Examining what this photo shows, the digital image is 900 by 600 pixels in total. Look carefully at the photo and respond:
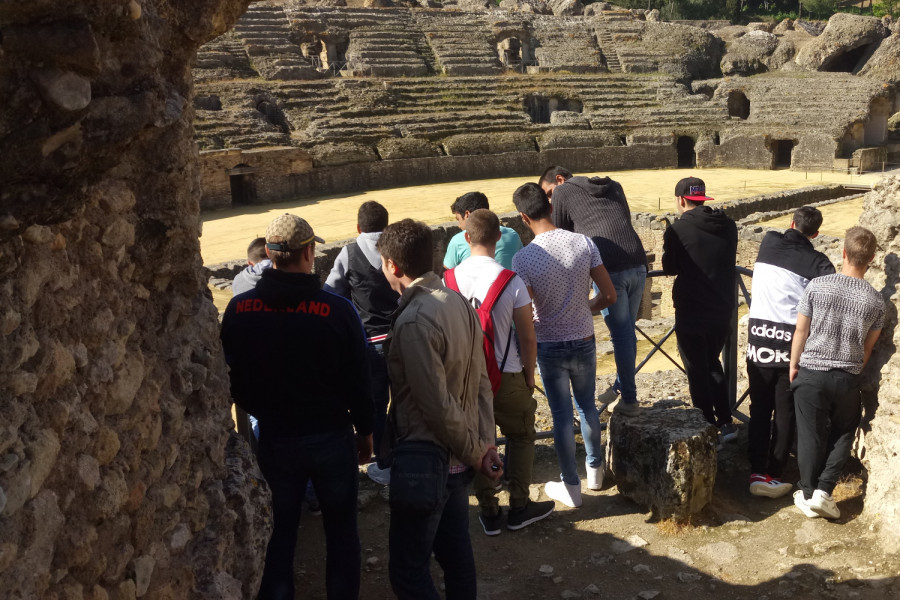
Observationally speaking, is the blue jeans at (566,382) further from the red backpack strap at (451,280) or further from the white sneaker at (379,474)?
the white sneaker at (379,474)

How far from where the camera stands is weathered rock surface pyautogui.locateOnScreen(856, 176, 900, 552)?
14.2 feet

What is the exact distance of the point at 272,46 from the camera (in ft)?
86.7

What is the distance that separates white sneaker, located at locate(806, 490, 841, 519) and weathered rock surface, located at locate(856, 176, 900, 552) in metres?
0.18

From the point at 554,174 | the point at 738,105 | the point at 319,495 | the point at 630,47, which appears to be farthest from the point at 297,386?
the point at 630,47

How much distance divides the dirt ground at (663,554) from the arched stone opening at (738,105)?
27490mm

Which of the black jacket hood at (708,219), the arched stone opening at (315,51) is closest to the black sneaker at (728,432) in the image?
the black jacket hood at (708,219)

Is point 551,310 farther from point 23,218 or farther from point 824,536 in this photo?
point 23,218

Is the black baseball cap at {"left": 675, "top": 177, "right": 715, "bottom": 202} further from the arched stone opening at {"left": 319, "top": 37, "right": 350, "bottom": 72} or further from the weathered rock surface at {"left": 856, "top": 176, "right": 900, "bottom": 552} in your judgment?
the arched stone opening at {"left": 319, "top": 37, "right": 350, "bottom": 72}

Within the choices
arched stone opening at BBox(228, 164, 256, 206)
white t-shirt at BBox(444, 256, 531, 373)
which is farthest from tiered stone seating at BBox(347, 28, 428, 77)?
white t-shirt at BBox(444, 256, 531, 373)

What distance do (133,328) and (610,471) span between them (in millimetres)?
3467

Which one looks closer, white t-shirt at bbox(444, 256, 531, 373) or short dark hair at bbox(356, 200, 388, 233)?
white t-shirt at bbox(444, 256, 531, 373)

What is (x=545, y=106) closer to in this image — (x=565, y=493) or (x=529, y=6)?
(x=529, y=6)

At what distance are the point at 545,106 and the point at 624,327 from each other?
76.5 ft

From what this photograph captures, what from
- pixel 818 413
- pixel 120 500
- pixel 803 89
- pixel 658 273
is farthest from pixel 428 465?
pixel 803 89
